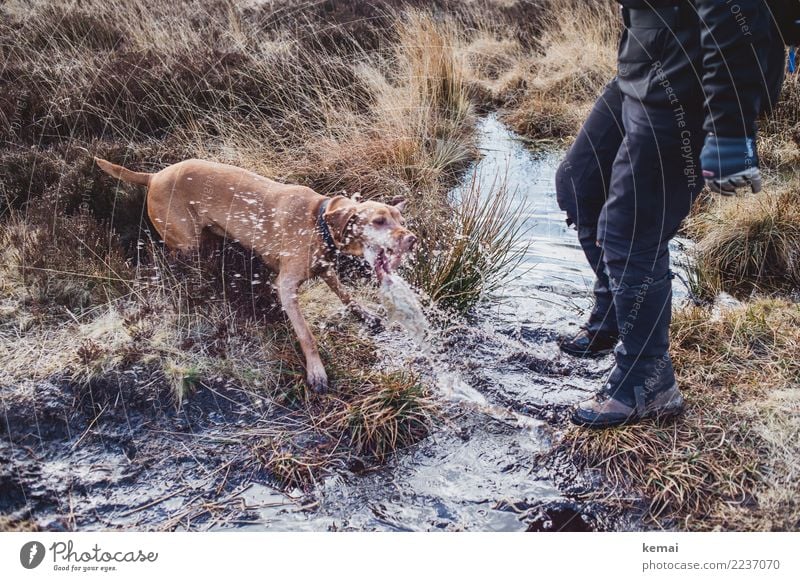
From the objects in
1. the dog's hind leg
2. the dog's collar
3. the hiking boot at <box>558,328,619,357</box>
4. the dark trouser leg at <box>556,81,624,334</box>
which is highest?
the dark trouser leg at <box>556,81,624,334</box>

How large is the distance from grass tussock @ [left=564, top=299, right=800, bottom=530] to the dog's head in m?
1.16

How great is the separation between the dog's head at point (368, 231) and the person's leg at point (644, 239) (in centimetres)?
93

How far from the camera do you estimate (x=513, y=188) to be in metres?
4.72

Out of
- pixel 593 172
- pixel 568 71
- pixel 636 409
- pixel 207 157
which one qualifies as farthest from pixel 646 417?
pixel 568 71

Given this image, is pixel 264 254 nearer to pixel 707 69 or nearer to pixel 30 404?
pixel 30 404

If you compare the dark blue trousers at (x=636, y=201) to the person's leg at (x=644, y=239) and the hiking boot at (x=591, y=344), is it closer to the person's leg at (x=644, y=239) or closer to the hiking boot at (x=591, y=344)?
the person's leg at (x=644, y=239)

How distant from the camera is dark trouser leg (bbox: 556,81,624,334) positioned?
2520 millimetres

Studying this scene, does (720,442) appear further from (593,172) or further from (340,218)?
(340,218)

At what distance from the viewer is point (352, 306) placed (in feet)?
11.0

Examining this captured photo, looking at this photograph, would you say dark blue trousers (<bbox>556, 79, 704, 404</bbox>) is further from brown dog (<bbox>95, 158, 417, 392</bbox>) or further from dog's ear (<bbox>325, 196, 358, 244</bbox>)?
dog's ear (<bbox>325, 196, 358, 244</bbox>)

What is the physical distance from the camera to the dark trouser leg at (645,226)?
6.78 ft

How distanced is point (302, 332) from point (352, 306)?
19.1 inches

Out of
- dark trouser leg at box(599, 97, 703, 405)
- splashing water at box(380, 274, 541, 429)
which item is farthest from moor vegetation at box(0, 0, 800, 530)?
dark trouser leg at box(599, 97, 703, 405)
